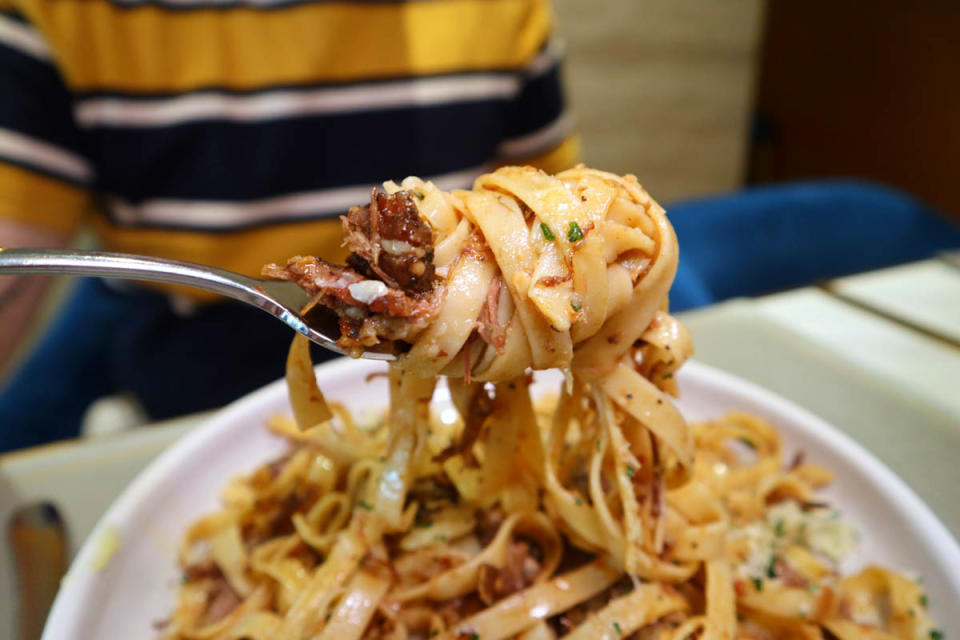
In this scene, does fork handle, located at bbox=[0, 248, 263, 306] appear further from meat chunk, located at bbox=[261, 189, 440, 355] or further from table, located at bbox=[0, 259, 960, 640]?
table, located at bbox=[0, 259, 960, 640]

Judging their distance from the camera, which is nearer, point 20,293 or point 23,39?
point 23,39

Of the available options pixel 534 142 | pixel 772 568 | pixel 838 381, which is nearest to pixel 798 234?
pixel 534 142

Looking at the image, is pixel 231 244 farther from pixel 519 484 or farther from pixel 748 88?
pixel 748 88

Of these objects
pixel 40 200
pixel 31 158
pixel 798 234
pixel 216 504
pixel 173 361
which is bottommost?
pixel 798 234

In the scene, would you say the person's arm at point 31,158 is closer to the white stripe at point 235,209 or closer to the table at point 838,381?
the white stripe at point 235,209

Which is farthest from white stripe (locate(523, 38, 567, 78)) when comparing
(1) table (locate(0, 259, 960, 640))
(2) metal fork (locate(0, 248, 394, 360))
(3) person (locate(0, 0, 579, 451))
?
(2) metal fork (locate(0, 248, 394, 360))

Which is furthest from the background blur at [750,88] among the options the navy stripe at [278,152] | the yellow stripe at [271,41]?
the navy stripe at [278,152]
